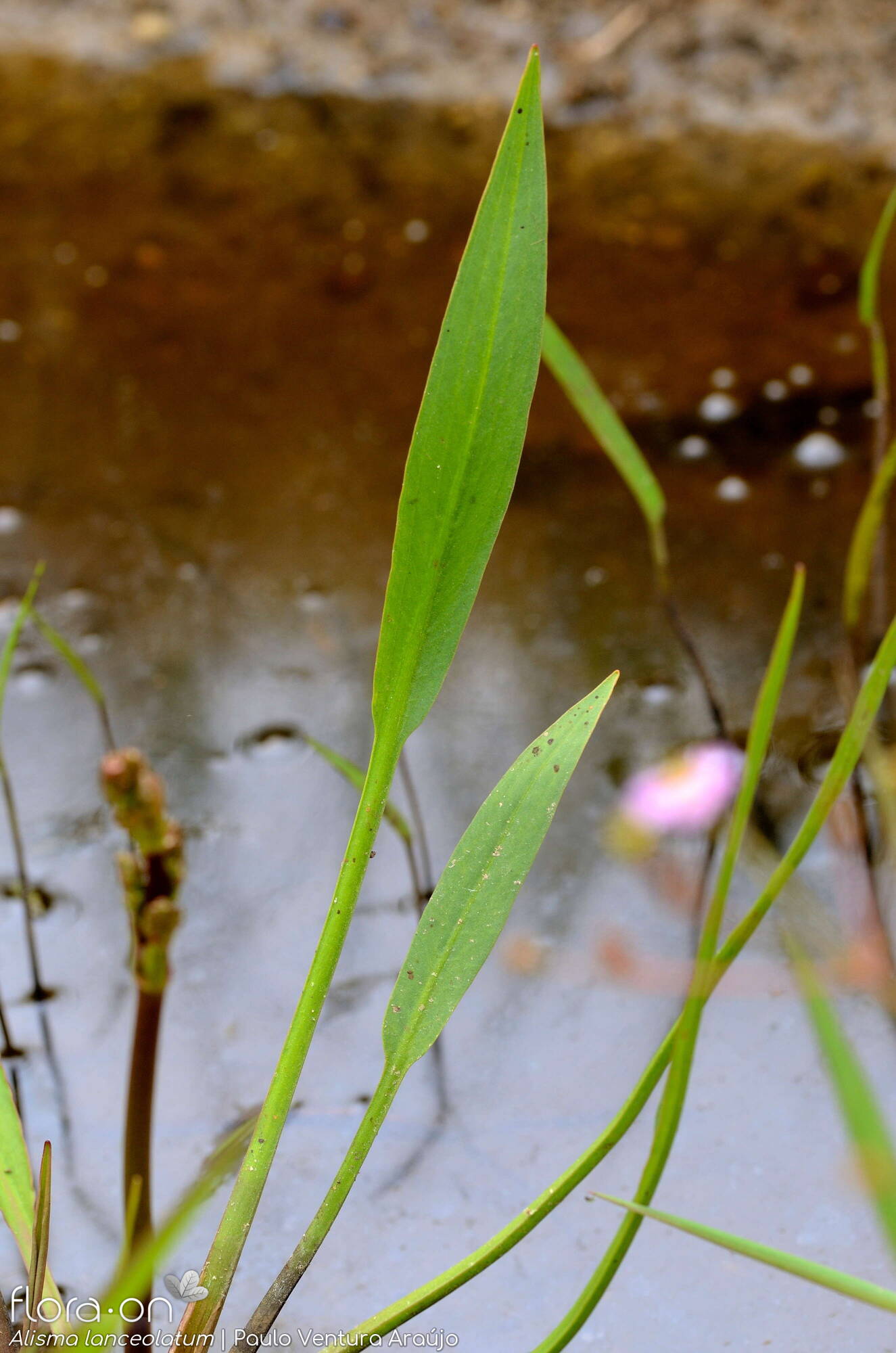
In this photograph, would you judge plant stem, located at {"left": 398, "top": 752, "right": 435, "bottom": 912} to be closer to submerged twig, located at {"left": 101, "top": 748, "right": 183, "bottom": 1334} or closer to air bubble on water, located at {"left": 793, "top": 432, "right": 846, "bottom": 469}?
submerged twig, located at {"left": 101, "top": 748, "right": 183, "bottom": 1334}

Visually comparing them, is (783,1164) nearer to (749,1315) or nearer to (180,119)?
(749,1315)

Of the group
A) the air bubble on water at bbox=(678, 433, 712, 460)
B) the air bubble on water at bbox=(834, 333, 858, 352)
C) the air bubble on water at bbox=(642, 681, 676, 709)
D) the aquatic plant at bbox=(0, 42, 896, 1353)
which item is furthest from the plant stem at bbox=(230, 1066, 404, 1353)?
the air bubble on water at bbox=(834, 333, 858, 352)

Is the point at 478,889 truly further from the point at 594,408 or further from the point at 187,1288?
the point at 594,408

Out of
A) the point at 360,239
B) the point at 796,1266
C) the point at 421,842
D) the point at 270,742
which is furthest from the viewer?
the point at 360,239

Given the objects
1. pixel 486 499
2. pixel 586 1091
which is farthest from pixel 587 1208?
pixel 486 499

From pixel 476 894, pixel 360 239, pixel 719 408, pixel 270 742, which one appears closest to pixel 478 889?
pixel 476 894

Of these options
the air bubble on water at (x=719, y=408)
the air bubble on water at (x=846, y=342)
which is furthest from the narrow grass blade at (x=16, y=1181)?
the air bubble on water at (x=846, y=342)

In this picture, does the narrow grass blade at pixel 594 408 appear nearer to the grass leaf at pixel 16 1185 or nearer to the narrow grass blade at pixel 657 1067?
the narrow grass blade at pixel 657 1067
